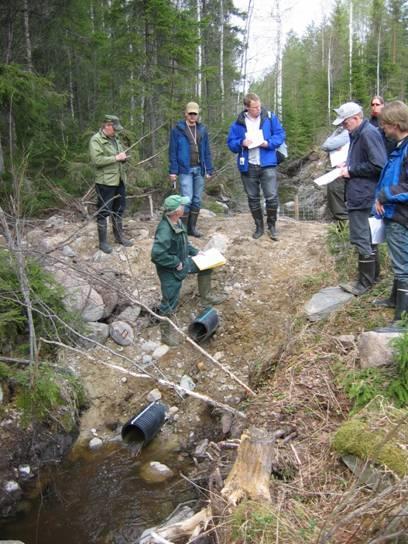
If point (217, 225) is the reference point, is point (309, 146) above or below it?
above

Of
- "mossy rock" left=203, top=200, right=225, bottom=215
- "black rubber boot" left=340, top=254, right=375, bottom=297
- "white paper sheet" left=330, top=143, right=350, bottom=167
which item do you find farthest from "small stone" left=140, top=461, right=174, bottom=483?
"mossy rock" left=203, top=200, right=225, bottom=215

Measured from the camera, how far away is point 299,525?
112 inches

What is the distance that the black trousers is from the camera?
7.02 meters

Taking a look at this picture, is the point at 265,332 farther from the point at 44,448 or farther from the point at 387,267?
the point at 44,448

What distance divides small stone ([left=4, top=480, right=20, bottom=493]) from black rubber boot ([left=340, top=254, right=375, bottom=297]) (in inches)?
157

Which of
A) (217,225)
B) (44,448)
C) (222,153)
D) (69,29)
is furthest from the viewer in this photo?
(222,153)

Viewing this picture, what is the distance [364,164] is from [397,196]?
0.90 metres

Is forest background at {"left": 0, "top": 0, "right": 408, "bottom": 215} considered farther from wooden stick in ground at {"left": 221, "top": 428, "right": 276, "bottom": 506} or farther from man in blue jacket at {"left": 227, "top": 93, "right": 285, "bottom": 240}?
wooden stick in ground at {"left": 221, "top": 428, "right": 276, "bottom": 506}

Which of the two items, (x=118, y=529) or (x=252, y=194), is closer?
(x=118, y=529)

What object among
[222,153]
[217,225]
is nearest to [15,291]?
[217,225]

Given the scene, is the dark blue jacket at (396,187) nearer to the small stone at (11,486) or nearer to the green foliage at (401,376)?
the green foliage at (401,376)

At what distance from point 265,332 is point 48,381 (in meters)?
2.78

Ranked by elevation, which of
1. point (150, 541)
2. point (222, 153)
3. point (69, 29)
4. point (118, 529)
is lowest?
point (118, 529)

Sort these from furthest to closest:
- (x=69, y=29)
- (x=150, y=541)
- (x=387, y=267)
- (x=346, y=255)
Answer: (x=69, y=29) < (x=346, y=255) < (x=387, y=267) < (x=150, y=541)
